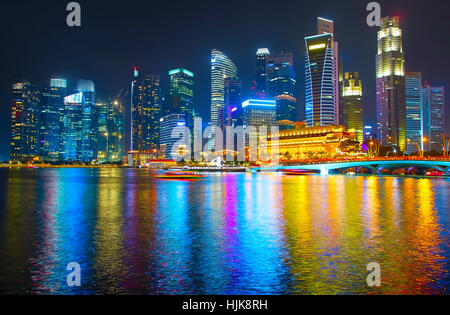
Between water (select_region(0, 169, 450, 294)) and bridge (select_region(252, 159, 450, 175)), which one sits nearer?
water (select_region(0, 169, 450, 294))

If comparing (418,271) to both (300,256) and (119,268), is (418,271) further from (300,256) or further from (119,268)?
(119,268)

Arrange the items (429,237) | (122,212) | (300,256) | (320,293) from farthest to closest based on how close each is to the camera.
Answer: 1. (122,212)
2. (429,237)
3. (300,256)
4. (320,293)

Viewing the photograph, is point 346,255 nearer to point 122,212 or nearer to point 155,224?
point 155,224

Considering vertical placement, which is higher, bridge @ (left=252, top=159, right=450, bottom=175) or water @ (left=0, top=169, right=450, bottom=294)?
bridge @ (left=252, top=159, right=450, bottom=175)

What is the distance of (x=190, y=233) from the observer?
2011 cm

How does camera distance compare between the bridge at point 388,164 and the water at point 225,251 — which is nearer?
the water at point 225,251

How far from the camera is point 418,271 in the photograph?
12.6 m

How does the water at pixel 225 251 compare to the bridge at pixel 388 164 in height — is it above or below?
below

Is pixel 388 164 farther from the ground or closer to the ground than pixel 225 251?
farther from the ground

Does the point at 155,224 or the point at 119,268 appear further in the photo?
the point at 155,224

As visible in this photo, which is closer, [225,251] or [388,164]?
[225,251]
